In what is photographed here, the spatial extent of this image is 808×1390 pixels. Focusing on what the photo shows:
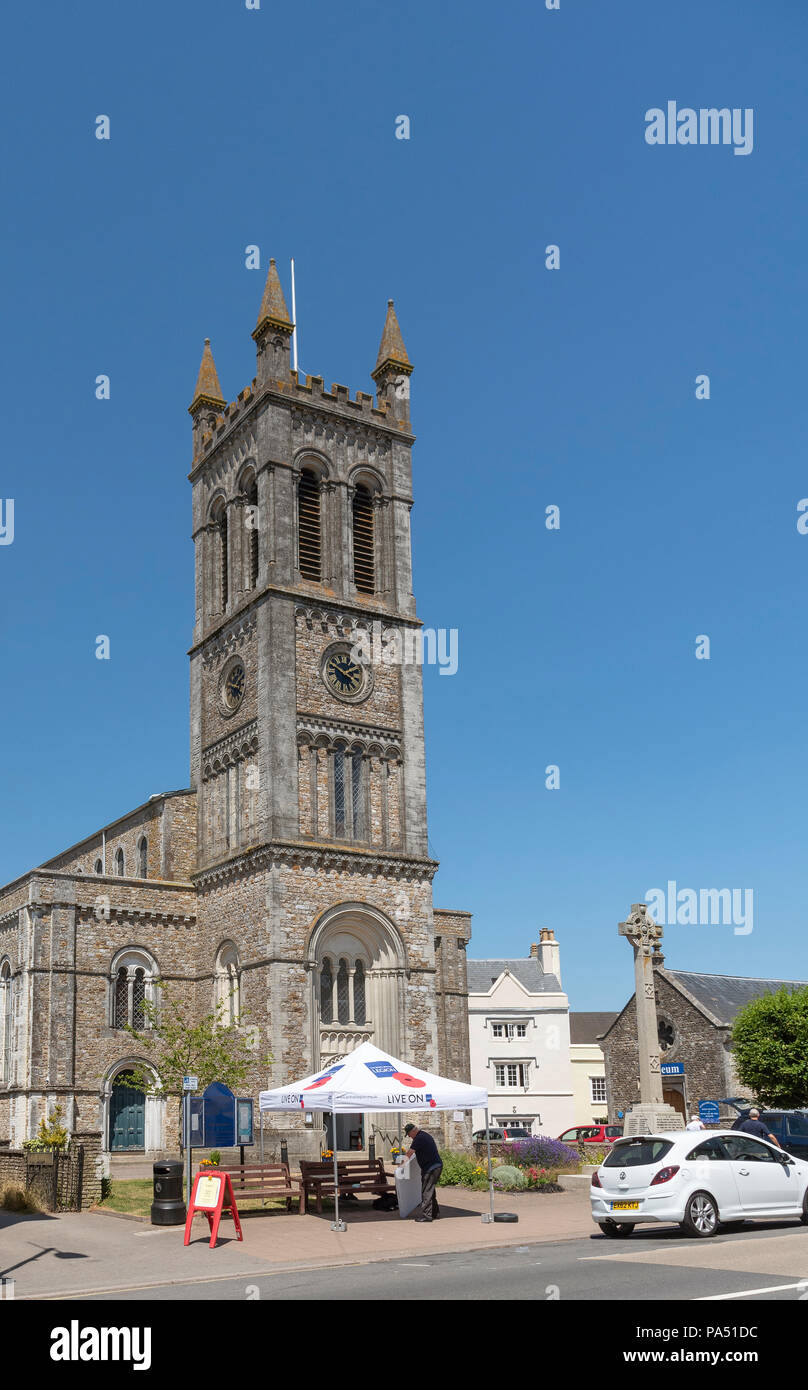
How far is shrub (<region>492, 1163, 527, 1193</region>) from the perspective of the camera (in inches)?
1045

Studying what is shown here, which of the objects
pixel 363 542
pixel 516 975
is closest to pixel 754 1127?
pixel 363 542

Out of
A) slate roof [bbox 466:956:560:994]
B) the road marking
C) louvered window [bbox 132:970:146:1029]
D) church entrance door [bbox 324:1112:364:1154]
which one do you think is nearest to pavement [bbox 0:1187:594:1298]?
the road marking

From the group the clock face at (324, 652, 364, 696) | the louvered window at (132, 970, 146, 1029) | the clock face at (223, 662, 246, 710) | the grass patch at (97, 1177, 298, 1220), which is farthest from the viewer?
the clock face at (223, 662, 246, 710)

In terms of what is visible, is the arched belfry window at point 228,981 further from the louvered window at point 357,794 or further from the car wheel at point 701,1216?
the car wheel at point 701,1216

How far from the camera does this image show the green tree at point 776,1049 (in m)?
45.9

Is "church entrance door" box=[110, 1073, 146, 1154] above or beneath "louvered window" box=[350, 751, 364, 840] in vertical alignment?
beneath

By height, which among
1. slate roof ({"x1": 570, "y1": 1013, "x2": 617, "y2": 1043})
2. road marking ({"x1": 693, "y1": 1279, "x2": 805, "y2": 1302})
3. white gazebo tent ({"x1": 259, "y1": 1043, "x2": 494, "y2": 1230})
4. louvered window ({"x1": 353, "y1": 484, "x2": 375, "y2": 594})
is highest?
louvered window ({"x1": 353, "y1": 484, "x2": 375, "y2": 594})

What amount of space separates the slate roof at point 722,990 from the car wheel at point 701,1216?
Answer: 35.5 meters

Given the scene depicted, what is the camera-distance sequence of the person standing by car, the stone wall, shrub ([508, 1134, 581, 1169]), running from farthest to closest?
the stone wall
shrub ([508, 1134, 581, 1169])
the person standing by car

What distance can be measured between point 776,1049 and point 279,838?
73.5ft

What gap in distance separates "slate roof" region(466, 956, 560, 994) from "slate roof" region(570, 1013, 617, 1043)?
10514mm

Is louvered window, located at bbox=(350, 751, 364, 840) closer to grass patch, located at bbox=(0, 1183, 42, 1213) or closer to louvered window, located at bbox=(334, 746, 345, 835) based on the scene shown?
louvered window, located at bbox=(334, 746, 345, 835)
